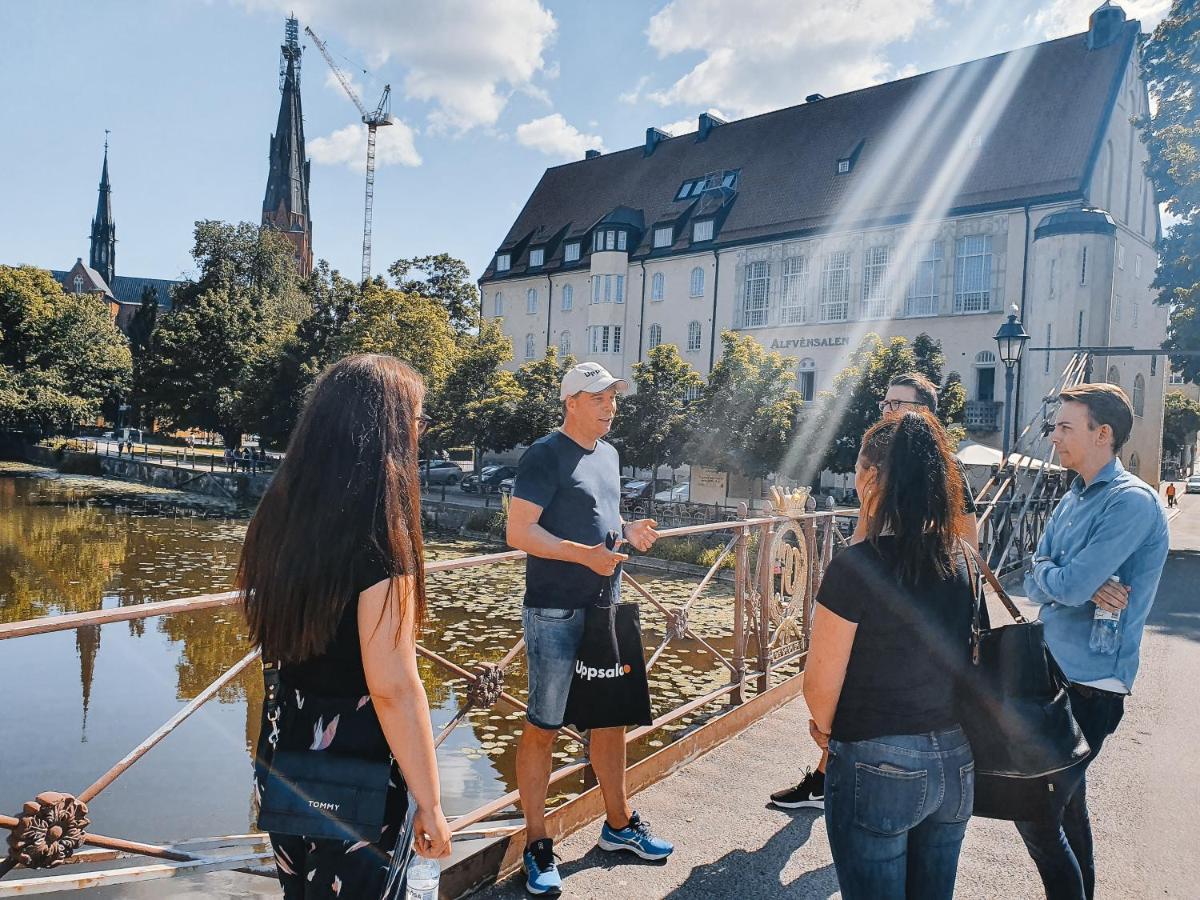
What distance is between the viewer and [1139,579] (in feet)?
8.82

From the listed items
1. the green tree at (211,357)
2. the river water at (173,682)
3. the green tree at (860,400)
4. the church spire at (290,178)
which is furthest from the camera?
the church spire at (290,178)

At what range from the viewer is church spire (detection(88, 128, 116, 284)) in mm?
111938

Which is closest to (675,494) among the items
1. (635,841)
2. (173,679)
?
(173,679)

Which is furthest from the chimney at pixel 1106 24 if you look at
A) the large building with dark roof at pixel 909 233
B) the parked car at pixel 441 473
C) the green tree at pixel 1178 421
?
the green tree at pixel 1178 421

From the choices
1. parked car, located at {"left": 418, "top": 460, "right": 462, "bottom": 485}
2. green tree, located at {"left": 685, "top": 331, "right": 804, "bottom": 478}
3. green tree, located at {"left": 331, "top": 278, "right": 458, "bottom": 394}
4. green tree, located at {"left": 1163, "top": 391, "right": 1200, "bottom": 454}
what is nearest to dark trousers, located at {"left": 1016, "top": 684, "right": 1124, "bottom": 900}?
green tree, located at {"left": 685, "top": 331, "right": 804, "bottom": 478}

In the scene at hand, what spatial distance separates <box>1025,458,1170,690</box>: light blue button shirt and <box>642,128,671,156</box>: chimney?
157 feet

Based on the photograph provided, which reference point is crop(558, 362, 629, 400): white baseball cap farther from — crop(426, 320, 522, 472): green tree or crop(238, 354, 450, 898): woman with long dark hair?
crop(426, 320, 522, 472): green tree

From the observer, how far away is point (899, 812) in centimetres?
210

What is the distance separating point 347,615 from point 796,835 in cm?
271

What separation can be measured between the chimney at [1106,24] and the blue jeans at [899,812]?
36.9 m

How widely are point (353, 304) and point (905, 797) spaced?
39.1 meters

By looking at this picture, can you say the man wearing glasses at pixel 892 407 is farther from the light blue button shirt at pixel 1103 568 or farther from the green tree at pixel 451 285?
the green tree at pixel 451 285

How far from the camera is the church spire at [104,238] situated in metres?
112

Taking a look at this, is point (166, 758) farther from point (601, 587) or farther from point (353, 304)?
point (353, 304)
